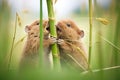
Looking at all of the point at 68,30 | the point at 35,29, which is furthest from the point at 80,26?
the point at 35,29

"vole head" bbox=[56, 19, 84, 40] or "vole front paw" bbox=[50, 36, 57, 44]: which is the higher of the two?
"vole head" bbox=[56, 19, 84, 40]

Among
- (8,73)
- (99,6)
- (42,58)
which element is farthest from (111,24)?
(8,73)

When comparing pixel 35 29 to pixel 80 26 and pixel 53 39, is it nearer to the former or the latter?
pixel 53 39

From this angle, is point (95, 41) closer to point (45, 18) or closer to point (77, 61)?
point (77, 61)

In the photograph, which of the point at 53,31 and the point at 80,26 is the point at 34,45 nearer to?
the point at 53,31
